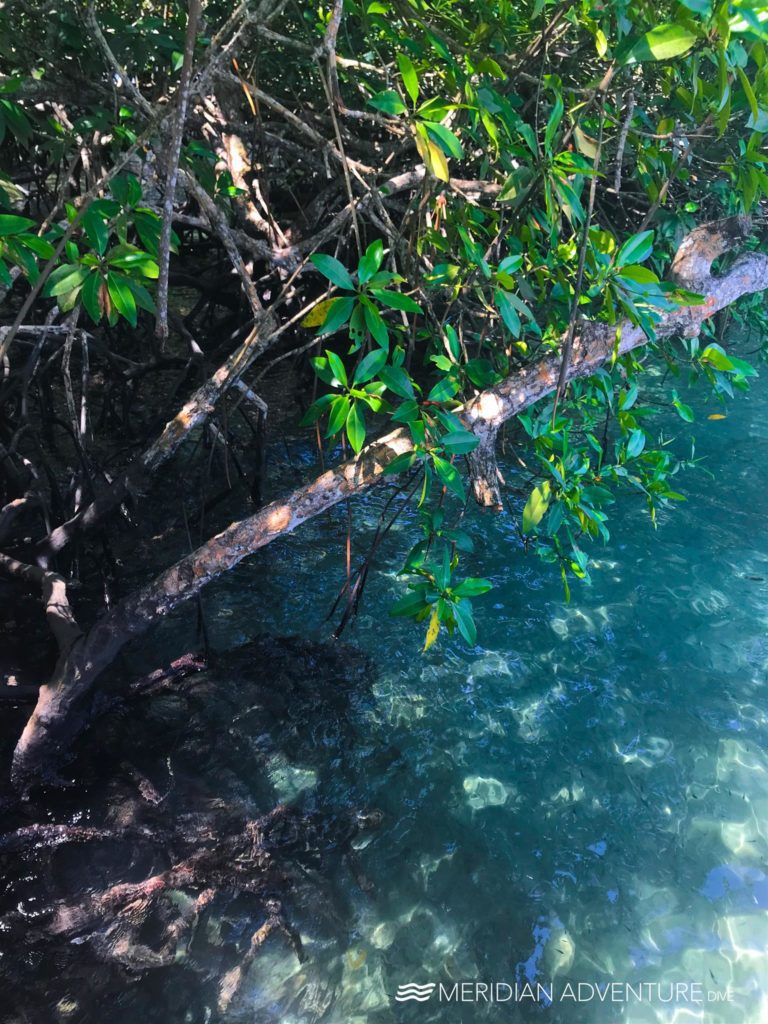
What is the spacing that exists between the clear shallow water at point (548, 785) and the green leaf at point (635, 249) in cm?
197

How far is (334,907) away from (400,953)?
0.85 ft

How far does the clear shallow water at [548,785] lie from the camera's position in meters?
2.20

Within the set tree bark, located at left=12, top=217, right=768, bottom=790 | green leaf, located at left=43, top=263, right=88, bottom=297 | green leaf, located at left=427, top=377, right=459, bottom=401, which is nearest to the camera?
green leaf, located at left=43, top=263, right=88, bottom=297

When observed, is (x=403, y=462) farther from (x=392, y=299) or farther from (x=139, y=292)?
(x=139, y=292)

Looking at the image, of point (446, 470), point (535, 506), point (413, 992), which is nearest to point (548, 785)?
point (413, 992)

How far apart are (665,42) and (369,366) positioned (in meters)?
0.99

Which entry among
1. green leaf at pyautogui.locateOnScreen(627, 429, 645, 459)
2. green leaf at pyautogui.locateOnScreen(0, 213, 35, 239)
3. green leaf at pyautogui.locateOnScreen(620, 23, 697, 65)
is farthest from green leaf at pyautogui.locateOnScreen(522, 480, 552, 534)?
green leaf at pyautogui.locateOnScreen(0, 213, 35, 239)

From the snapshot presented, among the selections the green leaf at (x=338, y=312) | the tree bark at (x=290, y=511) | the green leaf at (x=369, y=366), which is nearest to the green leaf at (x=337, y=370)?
the green leaf at (x=369, y=366)

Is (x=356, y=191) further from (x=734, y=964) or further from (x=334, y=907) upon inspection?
(x=734, y=964)

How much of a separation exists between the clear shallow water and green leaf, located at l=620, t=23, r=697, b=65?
96.6 inches

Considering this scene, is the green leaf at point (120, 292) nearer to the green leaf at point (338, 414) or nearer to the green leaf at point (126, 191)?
the green leaf at point (126, 191)

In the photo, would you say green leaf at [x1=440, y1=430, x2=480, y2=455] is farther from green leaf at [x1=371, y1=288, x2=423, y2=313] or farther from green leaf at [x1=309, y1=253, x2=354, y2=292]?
green leaf at [x1=309, y1=253, x2=354, y2=292]

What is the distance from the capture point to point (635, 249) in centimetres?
197

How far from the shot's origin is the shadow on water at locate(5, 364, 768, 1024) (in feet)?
7.14
